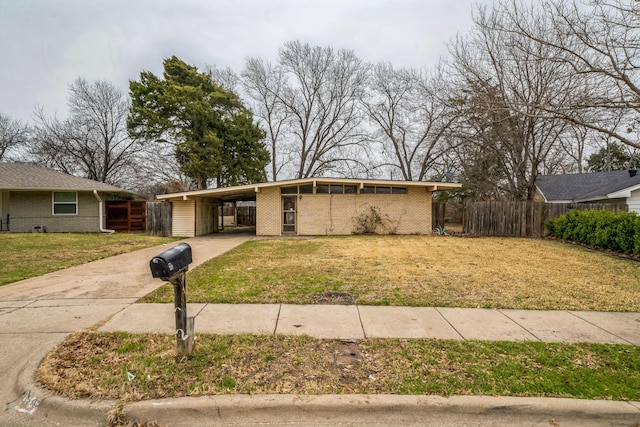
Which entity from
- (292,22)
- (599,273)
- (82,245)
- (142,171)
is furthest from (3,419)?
(142,171)

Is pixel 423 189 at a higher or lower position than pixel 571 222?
higher

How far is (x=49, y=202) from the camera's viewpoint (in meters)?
16.8

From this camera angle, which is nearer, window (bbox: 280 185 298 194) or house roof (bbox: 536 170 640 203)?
window (bbox: 280 185 298 194)

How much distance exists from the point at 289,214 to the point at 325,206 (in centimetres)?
205

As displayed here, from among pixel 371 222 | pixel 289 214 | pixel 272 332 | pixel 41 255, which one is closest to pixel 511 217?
pixel 371 222

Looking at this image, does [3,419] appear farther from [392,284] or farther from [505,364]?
[392,284]

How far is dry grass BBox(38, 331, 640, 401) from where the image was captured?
2.42 metres

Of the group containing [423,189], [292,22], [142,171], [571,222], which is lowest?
[571,222]

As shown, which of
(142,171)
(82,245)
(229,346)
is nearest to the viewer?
(229,346)

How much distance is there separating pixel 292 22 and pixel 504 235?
16.2 m

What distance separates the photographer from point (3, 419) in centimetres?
214

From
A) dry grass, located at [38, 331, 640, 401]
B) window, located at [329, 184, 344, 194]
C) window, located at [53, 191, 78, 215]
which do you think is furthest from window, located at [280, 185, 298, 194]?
dry grass, located at [38, 331, 640, 401]

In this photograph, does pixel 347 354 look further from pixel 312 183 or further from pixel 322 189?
pixel 322 189

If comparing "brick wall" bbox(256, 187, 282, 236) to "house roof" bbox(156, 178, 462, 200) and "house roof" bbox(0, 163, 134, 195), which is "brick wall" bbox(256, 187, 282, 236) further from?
"house roof" bbox(0, 163, 134, 195)
